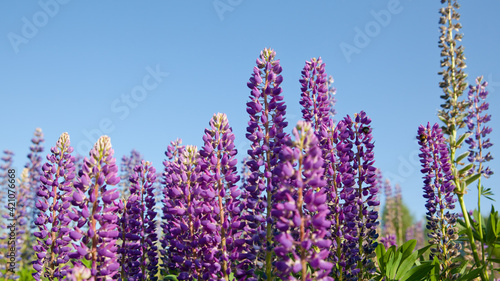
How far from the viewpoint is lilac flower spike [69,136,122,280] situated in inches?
156

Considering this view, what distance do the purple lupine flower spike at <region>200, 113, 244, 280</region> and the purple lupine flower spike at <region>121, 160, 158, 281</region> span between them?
5.04 ft

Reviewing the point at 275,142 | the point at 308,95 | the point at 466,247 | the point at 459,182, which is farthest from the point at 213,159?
the point at 466,247

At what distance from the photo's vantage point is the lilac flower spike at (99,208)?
3.97m

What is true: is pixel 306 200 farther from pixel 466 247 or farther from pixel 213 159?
pixel 466 247

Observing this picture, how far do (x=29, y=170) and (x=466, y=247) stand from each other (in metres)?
12.0

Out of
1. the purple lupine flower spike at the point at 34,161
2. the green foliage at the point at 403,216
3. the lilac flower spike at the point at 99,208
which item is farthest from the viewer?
the green foliage at the point at 403,216

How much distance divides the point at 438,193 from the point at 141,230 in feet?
14.6

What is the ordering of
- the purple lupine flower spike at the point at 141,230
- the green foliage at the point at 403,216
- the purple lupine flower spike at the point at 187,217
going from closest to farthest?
1. the purple lupine flower spike at the point at 187,217
2. the purple lupine flower spike at the point at 141,230
3. the green foliage at the point at 403,216

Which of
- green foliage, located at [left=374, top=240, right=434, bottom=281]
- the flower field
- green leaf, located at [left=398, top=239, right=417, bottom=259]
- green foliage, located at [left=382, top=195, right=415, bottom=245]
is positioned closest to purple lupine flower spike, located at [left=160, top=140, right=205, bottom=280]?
the flower field

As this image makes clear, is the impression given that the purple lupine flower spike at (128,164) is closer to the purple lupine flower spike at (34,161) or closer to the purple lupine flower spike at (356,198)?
the purple lupine flower spike at (34,161)

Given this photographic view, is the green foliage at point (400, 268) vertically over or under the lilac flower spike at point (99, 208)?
under

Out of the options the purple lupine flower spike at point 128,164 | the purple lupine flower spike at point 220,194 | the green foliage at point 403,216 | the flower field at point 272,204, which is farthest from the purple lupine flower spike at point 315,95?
the green foliage at point 403,216

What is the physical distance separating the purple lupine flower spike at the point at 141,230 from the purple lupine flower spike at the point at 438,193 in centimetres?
405

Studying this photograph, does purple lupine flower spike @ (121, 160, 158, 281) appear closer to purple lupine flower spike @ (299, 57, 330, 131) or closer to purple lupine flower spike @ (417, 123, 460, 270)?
purple lupine flower spike @ (299, 57, 330, 131)
